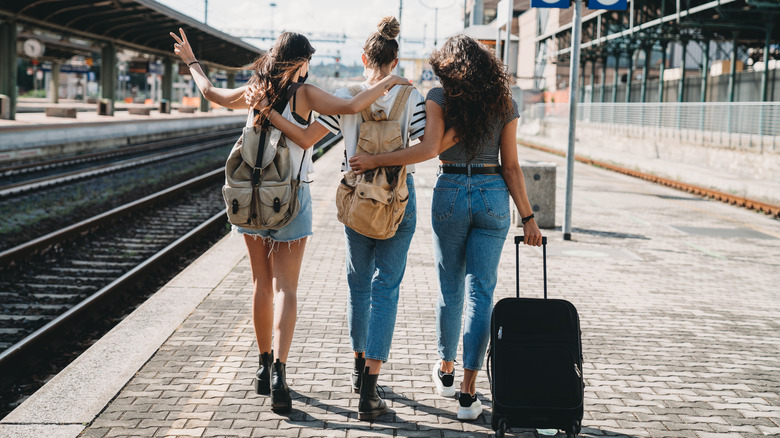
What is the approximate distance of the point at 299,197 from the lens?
393 centimetres

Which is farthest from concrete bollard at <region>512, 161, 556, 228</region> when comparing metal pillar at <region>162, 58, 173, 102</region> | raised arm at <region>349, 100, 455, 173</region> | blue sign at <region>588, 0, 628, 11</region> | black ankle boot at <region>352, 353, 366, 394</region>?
metal pillar at <region>162, 58, 173, 102</region>

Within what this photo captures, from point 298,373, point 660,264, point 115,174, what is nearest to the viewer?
point 298,373

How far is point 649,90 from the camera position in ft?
116

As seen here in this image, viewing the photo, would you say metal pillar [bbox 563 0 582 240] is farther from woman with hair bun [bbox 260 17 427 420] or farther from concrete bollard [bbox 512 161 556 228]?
woman with hair bun [bbox 260 17 427 420]

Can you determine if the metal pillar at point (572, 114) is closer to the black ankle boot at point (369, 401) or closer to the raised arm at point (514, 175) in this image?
the raised arm at point (514, 175)

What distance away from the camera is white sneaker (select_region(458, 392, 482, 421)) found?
3831 millimetres

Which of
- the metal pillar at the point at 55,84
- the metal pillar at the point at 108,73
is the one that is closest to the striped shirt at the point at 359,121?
the metal pillar at the point at 108,73

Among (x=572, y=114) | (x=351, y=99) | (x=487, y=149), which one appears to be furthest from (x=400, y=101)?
(x=572, y=114)

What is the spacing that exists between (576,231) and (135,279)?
5771mm

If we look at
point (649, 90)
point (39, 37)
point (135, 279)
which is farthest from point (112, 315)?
point (39, 37)

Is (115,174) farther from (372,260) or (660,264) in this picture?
(372,260)

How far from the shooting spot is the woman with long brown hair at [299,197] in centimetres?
379

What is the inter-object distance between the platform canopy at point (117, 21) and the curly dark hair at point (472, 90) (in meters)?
15.4

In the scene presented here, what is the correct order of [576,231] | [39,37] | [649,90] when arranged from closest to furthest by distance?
1. [576,231]
2. [649,90]
3. [39,37]
